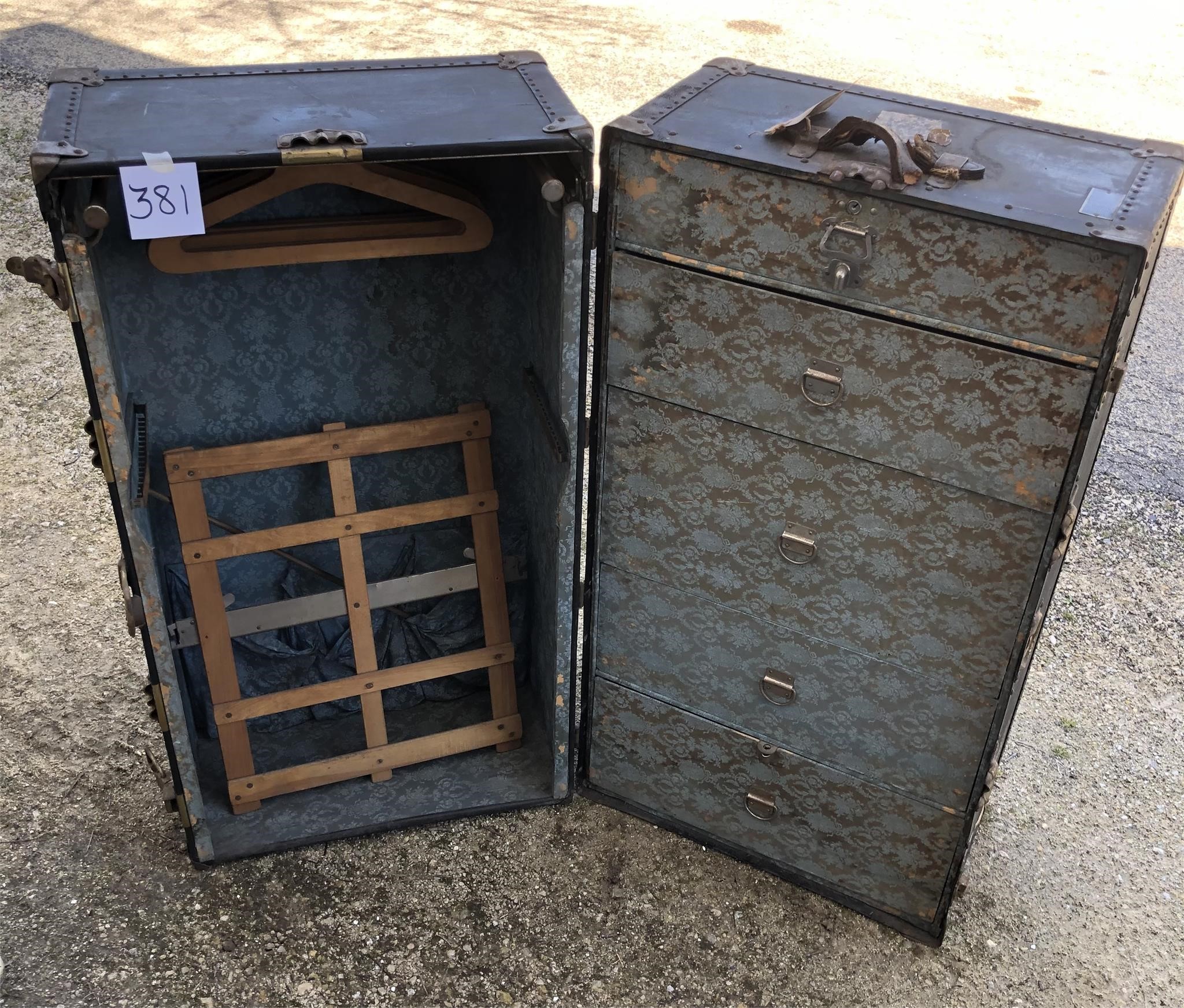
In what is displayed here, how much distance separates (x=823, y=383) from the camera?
245cm

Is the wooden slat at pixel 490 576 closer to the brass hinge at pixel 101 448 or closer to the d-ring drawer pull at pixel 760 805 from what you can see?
the d-ring drawer pull at pixel 760 805

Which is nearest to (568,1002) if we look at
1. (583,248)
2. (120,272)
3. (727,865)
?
(727,865)

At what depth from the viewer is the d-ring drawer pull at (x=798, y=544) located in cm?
266

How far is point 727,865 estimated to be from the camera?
10.7ft

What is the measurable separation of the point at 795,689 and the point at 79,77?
2.18m

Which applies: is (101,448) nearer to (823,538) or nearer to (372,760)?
(372,760)

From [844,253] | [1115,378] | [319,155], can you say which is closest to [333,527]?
[319,155]

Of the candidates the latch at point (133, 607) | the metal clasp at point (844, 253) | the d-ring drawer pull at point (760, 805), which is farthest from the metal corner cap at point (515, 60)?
the d-ring drawer pull at point (760, 805)

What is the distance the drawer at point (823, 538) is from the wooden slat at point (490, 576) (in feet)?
1.61

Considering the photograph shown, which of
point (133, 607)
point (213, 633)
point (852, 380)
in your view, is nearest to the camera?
point (852, 380)

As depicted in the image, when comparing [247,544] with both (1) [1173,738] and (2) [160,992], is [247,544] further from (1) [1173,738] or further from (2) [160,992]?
(1) [1173,738]

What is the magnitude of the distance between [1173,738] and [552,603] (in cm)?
212

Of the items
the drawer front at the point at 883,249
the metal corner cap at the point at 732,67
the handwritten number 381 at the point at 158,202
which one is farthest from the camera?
the metal corner cap at the point at 732,67

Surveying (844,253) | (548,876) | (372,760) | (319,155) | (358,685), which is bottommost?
(548,876)
